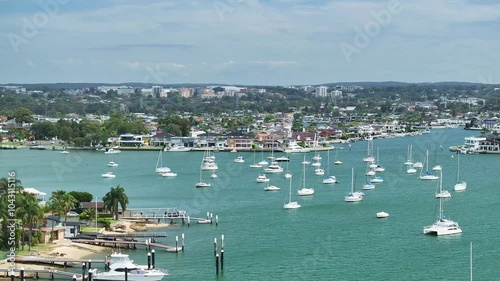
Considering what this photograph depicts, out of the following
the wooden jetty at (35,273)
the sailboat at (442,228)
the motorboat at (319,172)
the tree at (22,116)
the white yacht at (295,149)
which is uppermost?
the tree at (22,116)

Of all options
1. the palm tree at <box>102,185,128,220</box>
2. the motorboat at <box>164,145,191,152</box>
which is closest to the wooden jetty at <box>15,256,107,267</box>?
the palm tree at <box>102,185,128,220</box>

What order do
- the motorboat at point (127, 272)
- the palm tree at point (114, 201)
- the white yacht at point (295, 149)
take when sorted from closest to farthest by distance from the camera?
the motorboat at point (127, 272) → the palm tree at point (114, 201) → the white yacht at point (295, 149)

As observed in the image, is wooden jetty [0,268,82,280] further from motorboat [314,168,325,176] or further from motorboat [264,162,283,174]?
motorboat [264,162,283,174]

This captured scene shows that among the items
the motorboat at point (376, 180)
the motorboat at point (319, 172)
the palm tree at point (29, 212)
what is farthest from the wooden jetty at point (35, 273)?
the motorboat at point (319, 172)

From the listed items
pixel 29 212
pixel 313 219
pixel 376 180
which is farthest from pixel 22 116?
pixel 29 212

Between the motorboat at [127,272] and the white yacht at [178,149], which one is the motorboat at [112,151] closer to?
the white yacht at [178,149]

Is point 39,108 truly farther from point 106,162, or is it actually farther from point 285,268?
point 285,268
